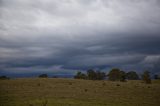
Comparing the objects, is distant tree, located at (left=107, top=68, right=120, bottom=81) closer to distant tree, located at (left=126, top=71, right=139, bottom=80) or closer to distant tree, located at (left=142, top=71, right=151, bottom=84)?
distant tree, located at (left=142, top=71, right=151, bottom=84)

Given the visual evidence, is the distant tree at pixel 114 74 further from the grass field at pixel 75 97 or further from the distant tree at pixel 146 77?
the grass field at pixel 75 97

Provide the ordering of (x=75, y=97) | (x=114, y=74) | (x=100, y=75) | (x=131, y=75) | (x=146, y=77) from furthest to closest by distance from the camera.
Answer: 1. (x=131, y=75)
2. (x=100, y=75)
3. (x=114, y=74)
4. (x=146, y=77)
5. (x=75, y=97)

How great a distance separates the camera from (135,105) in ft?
105

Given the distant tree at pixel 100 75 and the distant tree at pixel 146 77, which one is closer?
the distant tree at pixel 146 77

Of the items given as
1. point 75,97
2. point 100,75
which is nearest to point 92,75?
point 100,75

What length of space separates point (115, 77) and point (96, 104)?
7818 cm

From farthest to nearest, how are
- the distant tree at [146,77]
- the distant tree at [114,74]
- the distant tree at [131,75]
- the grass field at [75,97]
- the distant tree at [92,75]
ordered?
the distant tree at [131,75] < the distant tree at [92,75] < the distant tree at [114,74] < the distant tree at [146,77] < the grass field at [75,97]

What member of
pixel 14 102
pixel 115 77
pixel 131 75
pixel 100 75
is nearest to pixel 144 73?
pixel 115 77

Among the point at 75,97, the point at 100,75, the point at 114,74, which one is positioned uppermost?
the point at 100,75

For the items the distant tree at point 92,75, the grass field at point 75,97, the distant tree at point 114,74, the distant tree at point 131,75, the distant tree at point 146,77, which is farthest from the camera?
the distant tree at point 131,75

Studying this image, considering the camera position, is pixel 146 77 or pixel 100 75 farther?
pixel 100 75

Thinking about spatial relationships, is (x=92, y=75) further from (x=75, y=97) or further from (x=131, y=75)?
(x=75, y=97)

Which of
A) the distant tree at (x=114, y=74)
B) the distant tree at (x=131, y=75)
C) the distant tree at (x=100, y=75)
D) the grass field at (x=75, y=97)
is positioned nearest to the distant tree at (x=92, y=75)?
the distant tree at (x=100, y=75)

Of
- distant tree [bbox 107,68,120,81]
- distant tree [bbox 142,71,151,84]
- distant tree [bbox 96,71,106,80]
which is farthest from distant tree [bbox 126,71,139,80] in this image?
distant tree [bbox 142,71,151,84]
